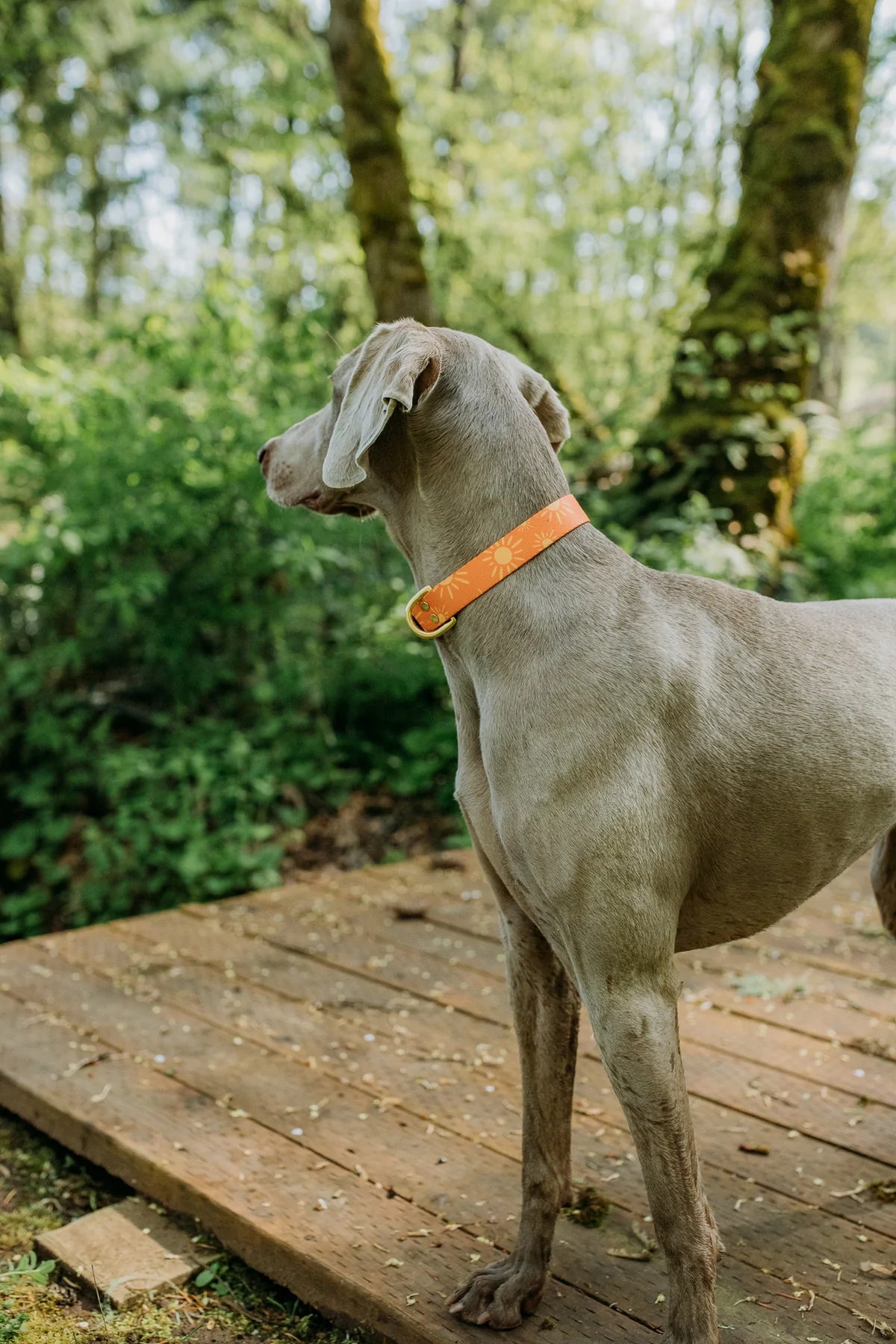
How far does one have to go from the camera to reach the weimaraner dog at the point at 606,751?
5.56 ft

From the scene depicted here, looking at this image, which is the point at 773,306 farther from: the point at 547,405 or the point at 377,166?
the point at 547,405

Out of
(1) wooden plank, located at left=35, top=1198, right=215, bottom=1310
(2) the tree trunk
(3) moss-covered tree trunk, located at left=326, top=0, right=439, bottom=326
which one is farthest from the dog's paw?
(2) the tree trunk

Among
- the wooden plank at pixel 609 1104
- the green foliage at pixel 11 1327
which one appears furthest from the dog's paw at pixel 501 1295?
the green foliage at pixel 11 1327

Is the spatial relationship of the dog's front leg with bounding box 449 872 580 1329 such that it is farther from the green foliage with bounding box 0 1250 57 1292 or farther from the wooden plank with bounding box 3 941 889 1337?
the green foliage with bounding box 0 1250 57 1292

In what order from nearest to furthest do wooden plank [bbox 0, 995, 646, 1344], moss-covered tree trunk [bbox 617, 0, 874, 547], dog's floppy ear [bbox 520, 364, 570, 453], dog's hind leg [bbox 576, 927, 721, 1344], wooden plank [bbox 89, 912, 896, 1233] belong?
dog's hind leg [bbox 576, 927, 721, 1344] < wooden plank [bbox 0, 995, 646, 1344] < dog's floppy ear [bbox 520, 364, 570, 453] < wooden plank [bbox 89, 912, 896, 1233] < moss-covered tree trunk [bbox 617, 0, 874, 547]

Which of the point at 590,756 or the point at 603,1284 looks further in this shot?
the point at 603,1284

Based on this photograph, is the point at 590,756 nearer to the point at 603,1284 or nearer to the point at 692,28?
the point at 603,1284

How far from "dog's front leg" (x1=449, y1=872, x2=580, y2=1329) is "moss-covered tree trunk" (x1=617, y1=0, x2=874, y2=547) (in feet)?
15.6

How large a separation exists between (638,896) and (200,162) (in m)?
16.5

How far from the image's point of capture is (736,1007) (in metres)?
3.18

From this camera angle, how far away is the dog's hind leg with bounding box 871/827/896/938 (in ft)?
7.46

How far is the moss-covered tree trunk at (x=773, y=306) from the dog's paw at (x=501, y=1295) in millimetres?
5047

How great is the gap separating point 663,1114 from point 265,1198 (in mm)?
1087

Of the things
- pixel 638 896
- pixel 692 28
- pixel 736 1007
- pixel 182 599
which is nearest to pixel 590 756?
pixel 638 896
